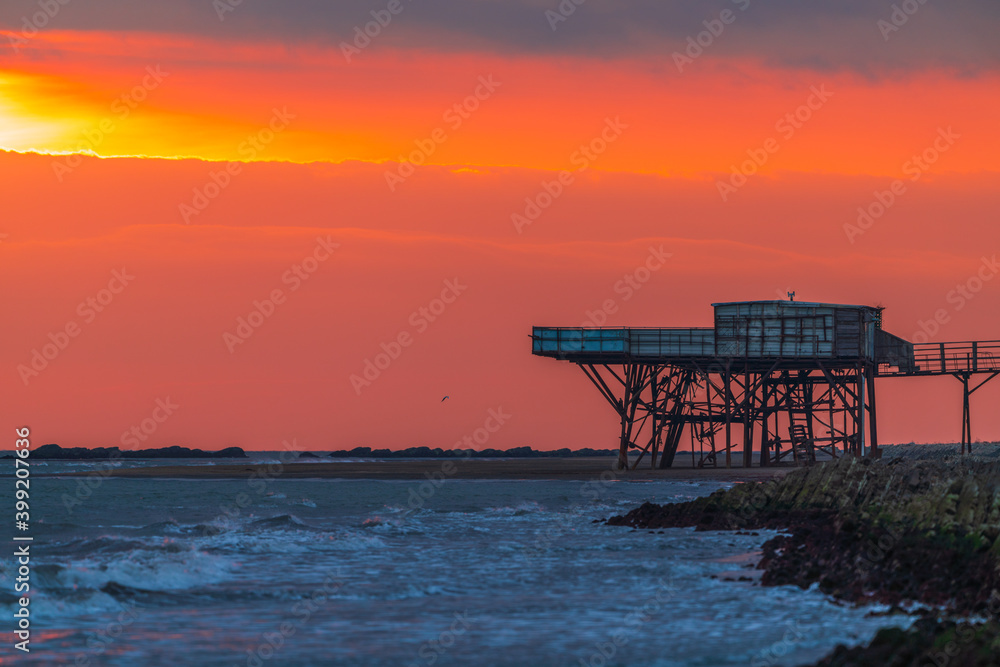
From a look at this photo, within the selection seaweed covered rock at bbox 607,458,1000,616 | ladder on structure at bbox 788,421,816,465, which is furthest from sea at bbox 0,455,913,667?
ladder on structure at bbox 788,421,816,465

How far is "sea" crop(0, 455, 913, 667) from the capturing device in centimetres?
1281

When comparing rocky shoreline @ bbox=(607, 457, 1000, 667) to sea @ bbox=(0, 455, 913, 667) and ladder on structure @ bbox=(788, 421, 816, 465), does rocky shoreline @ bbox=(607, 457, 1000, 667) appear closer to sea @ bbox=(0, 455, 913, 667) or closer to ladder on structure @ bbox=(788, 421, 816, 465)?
sea @ bbox=(0, 455, 913, 667)

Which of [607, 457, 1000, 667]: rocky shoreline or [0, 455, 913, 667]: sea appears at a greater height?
[607, 457, 1000, 667]: rocky shoreline

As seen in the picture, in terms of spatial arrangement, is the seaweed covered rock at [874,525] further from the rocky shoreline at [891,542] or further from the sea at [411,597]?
the sea at [411,597]

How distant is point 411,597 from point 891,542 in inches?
282

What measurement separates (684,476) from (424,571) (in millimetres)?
30036

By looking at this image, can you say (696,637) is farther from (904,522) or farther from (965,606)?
(904,522)

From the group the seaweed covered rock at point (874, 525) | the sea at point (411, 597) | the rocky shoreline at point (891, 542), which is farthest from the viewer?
the seaweed covered rock at point (874, 525)

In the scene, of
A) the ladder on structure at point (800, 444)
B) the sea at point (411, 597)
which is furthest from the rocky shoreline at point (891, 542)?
the ladder on structure at point (800, 444)

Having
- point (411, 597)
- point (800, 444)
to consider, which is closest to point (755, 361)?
point (800, 444)

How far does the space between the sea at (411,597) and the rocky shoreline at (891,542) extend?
Result: 0.71 metres

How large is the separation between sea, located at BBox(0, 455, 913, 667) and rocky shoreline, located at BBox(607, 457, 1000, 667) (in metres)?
0.71

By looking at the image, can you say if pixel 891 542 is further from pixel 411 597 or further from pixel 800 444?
pixel 800 444

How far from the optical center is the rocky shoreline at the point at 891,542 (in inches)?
436
